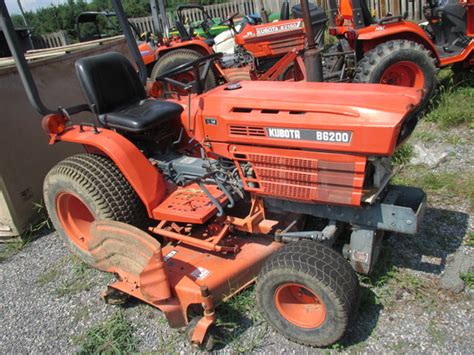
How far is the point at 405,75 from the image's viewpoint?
15.9 feet

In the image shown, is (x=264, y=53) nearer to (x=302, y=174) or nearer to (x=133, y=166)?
(x=133, y=166)

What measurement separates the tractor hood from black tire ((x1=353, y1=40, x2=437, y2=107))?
7.54ft

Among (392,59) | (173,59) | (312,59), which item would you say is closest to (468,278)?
(312,59)

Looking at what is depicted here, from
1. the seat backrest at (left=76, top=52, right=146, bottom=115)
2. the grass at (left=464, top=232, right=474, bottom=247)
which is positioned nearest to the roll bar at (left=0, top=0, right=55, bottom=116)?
the seat backrest at (left=76, top=52, right=146, bottom=115)

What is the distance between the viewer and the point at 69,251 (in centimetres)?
338

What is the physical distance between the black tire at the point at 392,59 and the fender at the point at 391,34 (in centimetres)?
27

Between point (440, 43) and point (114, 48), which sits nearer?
point (114, 48)

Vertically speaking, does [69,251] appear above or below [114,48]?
below

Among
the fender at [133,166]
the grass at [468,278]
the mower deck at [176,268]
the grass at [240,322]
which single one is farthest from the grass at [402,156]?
the fender at [133,166]

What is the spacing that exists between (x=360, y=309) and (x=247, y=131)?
115cm

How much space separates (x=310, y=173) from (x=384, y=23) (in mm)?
3418

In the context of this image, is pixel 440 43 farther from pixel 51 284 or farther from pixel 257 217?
pixel 51 284

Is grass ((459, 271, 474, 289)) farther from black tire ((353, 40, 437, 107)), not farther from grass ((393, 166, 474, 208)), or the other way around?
black tire ((353, 40, 437, 107))

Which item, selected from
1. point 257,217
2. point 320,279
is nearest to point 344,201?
point 320,279
